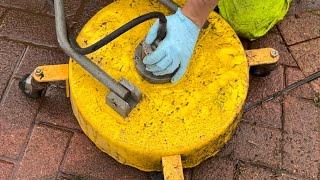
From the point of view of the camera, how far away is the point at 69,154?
1.95m

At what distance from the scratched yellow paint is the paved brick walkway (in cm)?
13

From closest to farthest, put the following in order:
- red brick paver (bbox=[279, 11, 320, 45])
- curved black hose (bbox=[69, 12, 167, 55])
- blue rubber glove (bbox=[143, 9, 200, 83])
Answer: curved black hose (bbox=[69, 12, 167, 55])
blue rubber glove (bbox=[143, 9, 200, 83])
red brick paver (bbox=[279, 11, 320, 45])

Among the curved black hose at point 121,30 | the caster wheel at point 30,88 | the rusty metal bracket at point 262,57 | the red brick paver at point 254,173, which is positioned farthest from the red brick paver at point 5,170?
the rusty metal bracket at point 262,57

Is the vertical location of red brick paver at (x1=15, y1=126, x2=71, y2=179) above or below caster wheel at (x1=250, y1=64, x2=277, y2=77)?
below

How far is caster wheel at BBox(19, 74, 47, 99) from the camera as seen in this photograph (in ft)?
6.42

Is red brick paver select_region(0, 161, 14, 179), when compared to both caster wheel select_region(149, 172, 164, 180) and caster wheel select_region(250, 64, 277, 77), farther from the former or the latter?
caster wheel select_region(250, 64, 277, 77)

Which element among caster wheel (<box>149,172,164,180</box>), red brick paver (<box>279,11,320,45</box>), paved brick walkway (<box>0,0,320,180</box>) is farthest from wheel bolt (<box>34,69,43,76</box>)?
red brick paver (<box>279,11,320,45</box>)

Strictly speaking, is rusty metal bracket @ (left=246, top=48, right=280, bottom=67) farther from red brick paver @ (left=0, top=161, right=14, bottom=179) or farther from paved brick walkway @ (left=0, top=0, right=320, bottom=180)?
red brick paver @ (left=0, top=161, right=14, bottom=179)

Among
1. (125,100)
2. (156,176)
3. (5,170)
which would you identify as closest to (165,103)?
(125,100)

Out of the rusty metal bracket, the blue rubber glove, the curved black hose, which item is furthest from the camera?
the rusty metal bracket

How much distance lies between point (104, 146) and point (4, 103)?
48 cm

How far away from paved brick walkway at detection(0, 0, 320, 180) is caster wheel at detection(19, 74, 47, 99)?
3 centimetres

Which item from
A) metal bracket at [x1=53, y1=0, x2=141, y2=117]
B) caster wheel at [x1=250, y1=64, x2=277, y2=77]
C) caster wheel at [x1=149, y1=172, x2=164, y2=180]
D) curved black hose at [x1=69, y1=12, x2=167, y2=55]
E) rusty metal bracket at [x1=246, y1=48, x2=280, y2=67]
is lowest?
caster wheel at [x1=149, y1=172, x2=164, y2=180]

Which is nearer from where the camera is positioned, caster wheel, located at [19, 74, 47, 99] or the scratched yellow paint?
the scratched yellow paint
